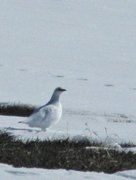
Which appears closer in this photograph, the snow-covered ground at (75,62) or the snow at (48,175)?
the snow at (48,175)

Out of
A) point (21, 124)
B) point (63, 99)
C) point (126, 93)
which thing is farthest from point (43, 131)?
point (126, 93)

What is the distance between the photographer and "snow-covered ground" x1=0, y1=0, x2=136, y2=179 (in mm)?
13445

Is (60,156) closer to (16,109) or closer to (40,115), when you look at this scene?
(40,115)

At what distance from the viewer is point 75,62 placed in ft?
74.6

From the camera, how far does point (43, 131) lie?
11094 mm

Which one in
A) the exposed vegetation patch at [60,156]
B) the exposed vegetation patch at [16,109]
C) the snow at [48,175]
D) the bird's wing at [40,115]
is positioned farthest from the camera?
the exposed vegetation patch at [16,109]

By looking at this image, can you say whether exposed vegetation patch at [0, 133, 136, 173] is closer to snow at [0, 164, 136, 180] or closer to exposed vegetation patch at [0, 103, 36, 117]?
snow at [0, 164, 136, 180]

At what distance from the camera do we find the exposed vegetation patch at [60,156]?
24.6 ft

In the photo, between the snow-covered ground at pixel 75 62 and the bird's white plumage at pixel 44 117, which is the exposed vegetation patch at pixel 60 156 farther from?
the bird's white plumage at pixel 44 117

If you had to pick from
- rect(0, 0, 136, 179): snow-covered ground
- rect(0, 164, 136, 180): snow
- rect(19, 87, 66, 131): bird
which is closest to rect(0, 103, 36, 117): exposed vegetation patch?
rect(0, 0, 136, 179): snow-covered ground

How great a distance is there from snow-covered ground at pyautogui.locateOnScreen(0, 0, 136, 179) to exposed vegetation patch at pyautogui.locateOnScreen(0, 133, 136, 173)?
2.86 feet

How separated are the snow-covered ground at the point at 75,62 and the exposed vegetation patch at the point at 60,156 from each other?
87cm

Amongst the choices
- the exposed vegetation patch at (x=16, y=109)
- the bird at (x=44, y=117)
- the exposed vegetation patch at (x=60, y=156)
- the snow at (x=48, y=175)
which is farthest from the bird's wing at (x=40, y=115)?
the snow at (x=48, y=175)

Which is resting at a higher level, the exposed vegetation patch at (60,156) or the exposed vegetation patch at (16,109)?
the exposed vegetation patch at (60,156)
